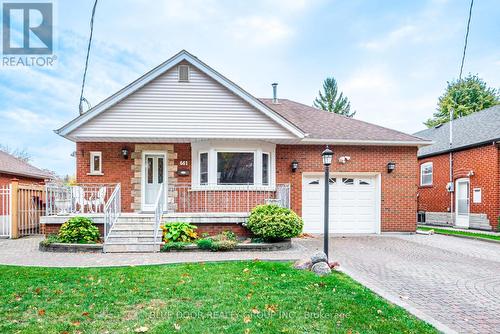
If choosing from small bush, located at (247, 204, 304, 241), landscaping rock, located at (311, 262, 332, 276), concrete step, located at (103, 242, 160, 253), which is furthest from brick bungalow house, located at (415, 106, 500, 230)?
concrete step, located at (103, 242, 160, 253)

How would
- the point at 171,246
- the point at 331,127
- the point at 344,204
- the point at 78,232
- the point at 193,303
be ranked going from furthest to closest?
the point at 331,127 → the point at 344,204 → the point at 78,232 → the point at 171,246 → the point at 193,303

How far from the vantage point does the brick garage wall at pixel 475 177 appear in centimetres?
1469

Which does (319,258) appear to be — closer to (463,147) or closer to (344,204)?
(344,204)

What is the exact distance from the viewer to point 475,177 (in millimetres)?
15930

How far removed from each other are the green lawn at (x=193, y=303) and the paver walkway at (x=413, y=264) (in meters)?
0.71

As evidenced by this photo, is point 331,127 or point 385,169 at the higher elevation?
point 331,127

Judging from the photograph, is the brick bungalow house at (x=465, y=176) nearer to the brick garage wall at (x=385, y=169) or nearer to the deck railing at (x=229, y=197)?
the brick garage wall at (x=385, y=169)

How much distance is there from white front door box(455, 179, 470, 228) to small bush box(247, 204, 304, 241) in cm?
1167

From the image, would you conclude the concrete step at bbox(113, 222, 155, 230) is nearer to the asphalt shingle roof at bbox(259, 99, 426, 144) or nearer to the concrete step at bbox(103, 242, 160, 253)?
the concrete step at bbox(103, 242, 160, 253)

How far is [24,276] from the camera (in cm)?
612

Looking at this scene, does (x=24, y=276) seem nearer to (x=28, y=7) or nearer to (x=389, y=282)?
(x=389, y=282)

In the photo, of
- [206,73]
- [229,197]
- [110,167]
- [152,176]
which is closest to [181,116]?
[206,73]

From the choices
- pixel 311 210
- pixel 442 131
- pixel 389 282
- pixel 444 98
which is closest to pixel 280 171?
pixel 311 210

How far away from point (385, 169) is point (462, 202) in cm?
692
